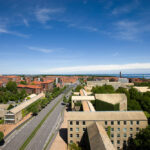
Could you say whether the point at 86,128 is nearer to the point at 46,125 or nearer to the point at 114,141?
the point at 114,141

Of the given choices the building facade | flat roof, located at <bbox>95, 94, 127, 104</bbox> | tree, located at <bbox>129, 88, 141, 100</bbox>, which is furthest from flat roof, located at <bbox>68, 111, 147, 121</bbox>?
tree, located at <bbox>129, 88, 141, 100</bbox>

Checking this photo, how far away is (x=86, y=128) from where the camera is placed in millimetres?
29641

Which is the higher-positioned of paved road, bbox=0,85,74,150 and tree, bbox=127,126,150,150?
tree, bbox=127,126,150,150

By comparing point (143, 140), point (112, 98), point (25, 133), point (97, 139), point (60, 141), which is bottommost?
point (60, 141)

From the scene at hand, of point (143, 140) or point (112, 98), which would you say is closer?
point (143, 140)

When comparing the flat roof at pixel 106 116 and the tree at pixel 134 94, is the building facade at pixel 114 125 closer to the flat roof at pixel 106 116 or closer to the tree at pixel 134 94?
the flat roof at pixel 106 116

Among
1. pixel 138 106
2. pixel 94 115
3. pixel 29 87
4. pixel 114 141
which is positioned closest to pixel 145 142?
pixel 114 141

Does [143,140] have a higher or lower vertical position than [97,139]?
lower

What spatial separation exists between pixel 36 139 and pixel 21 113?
1831cm

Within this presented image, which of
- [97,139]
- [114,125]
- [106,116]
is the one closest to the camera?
[97,139]

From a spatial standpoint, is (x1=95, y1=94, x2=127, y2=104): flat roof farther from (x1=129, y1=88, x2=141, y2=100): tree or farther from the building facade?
the building facade

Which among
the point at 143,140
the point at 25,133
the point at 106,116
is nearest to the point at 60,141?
the point at 25,133

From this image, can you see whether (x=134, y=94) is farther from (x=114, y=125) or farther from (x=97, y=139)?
(x=97, y=139)

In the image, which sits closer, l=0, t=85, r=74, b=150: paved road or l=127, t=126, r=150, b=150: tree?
l=127, t=126, r=150, b=150: tree
